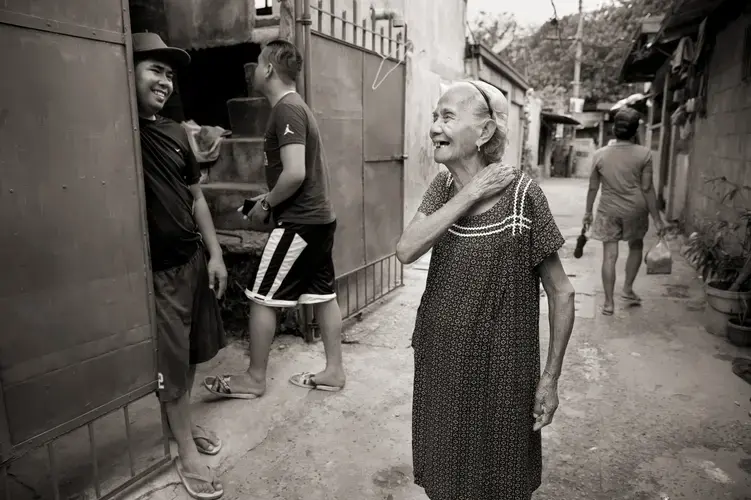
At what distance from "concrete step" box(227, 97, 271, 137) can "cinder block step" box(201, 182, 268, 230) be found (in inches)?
16.6

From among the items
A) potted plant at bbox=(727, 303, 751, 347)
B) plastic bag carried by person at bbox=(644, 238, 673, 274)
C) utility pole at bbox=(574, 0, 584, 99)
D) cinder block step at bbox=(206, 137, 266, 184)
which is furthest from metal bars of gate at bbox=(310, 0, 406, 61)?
utility pole at bbox=(574, 0, 584, 99)

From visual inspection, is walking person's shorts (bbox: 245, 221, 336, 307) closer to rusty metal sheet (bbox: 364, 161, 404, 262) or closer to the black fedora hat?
the black fedora hat

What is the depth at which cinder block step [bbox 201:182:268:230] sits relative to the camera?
409 centimetres

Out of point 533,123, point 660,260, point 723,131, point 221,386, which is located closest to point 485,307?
point 221,386

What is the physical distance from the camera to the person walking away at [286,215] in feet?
9.77

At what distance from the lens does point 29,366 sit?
1.84 m

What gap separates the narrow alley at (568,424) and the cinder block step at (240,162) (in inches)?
50.8

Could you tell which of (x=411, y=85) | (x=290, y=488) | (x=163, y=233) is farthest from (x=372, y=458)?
(x=411, y=85)

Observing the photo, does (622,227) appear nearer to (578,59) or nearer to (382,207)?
(382,207)

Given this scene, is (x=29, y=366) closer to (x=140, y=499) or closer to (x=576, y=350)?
(x=140, y=499)

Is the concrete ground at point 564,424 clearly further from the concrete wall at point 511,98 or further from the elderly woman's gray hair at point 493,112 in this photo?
the concrete wall at point 511,98

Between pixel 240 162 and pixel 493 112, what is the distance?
113 inches

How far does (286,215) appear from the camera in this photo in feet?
10.2

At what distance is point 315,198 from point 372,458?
1451 mm
